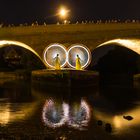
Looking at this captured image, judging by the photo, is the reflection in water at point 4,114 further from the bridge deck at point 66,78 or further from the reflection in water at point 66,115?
the bridge deck at point 66,78

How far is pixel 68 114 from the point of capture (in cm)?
1800

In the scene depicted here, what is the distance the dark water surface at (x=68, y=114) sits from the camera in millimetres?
14016

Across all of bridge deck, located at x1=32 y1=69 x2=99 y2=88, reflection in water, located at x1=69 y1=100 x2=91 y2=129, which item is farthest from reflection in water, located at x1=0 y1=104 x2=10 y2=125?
bridge deck, located at x1=32 y1=69 x2=99 y2=88

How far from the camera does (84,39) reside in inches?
1334

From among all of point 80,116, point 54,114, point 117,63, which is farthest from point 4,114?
point 117,63

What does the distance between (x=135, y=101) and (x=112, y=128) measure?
8.36m

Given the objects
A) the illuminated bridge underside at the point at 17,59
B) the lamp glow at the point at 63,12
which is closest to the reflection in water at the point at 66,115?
the lamp glow at the point at 63,12

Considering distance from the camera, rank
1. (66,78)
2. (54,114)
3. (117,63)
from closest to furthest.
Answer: (54,114) < (66,78) < (117,63)

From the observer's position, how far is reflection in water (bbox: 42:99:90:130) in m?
15.8

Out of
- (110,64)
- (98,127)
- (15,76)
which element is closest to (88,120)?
(98,127)

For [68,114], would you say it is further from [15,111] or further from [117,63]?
[117,63]

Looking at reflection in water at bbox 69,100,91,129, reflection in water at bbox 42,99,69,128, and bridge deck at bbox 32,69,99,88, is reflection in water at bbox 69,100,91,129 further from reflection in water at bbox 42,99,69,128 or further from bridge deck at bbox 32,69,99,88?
bridge deck at bbox 32,69,99,88

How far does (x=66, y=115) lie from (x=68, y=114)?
0.27 meters

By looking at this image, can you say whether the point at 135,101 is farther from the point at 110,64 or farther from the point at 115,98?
the point at 110,64
